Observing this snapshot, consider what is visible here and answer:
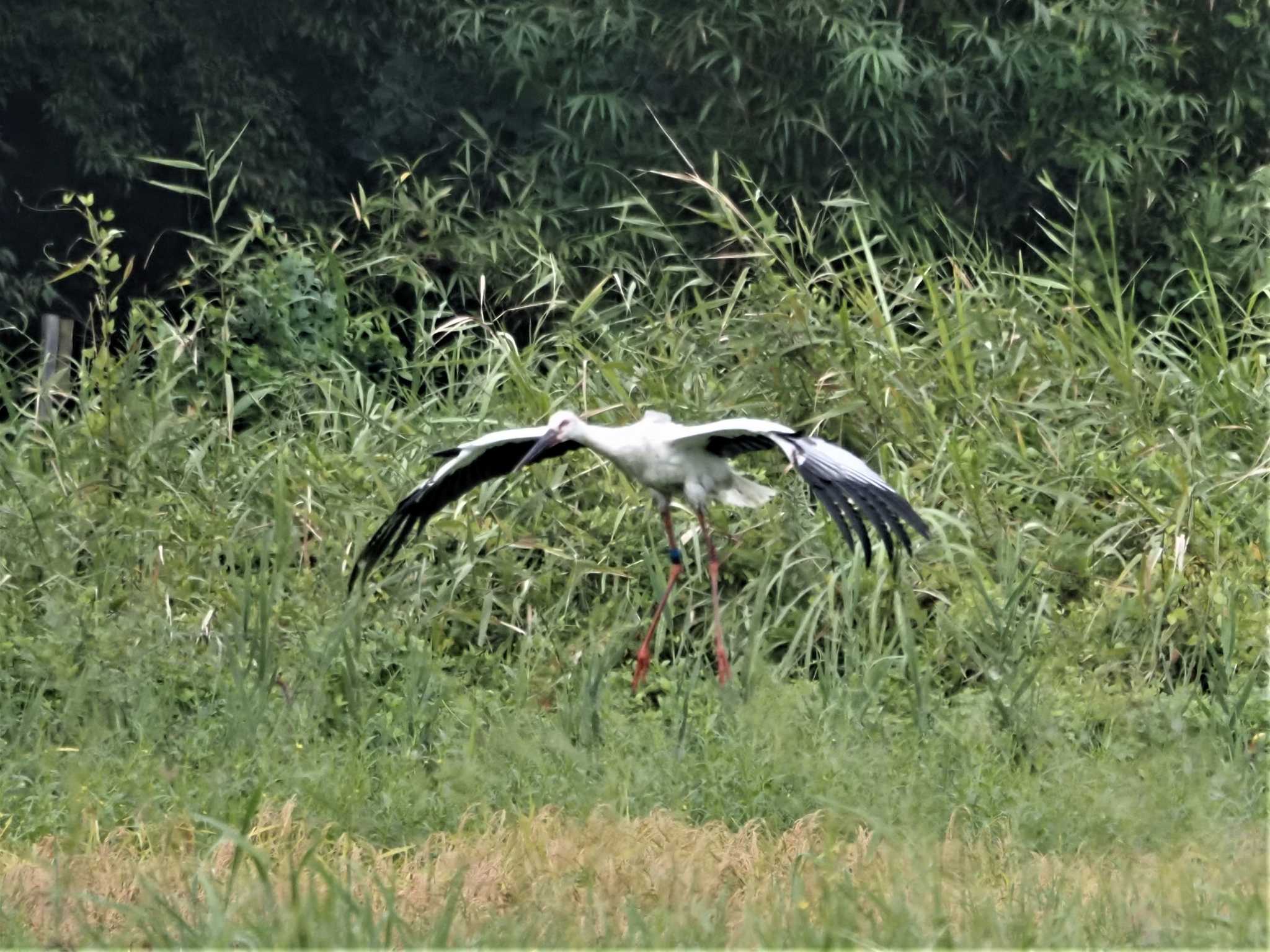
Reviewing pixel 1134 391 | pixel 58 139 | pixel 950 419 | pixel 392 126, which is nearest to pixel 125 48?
pixel 58 139

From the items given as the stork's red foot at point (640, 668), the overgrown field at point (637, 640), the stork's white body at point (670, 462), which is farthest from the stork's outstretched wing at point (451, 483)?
the stork's red foot at point (640, 668)

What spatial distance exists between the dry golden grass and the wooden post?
3.06m

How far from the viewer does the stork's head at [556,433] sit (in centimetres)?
462

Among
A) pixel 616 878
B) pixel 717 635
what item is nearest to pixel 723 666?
pixel 717 635

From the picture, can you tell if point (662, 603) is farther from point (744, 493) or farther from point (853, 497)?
point (853, 497)

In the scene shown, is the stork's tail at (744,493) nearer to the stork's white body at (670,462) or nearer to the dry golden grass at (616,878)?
the stork's white body at (670,462)

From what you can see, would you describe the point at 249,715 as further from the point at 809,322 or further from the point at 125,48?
the point at 125,48

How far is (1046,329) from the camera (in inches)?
259

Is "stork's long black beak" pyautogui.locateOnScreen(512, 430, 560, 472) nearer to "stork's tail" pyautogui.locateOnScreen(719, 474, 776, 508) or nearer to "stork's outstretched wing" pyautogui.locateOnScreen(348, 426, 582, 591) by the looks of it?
"stork's outstretched wing" pyautogui.locateOnScreen(348, 426, 582, 591)

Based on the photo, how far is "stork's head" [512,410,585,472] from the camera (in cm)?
462

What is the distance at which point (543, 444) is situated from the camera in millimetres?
4621

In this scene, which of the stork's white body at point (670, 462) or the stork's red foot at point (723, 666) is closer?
the stork's white body at point (670, 462)

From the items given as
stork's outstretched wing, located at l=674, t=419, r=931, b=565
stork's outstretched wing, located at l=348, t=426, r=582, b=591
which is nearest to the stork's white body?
stork's outstretched wing, located at l=348, t=426, r=582, b=591

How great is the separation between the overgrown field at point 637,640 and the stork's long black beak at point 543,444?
0.57m
